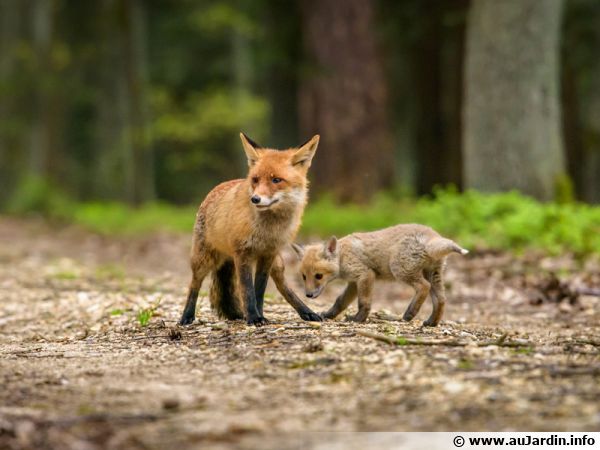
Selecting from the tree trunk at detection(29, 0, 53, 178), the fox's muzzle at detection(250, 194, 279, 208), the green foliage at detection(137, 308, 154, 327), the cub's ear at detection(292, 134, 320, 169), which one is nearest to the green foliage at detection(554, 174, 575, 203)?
the cub's ear at detection(292, 134, 320, 169)

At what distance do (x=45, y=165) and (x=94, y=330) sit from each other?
79.2 ft

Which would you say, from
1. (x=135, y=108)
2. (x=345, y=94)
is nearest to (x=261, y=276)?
(x=345, y=94)

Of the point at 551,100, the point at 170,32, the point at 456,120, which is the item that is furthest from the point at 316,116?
the point at 170,32

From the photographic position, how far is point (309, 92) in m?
21.2

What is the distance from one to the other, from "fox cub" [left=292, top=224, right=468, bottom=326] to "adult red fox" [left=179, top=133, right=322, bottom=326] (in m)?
0.36

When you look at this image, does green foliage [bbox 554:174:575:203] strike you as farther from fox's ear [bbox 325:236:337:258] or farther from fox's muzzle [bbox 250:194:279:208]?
fox's muzzle [bbox 250:194:279:208]

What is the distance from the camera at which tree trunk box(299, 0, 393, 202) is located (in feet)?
64.0

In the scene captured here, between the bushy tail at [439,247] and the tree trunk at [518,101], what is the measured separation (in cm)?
825

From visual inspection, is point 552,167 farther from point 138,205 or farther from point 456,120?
point 138,205

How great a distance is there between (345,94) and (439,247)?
494 inches

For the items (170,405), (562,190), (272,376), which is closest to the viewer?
(170,405)

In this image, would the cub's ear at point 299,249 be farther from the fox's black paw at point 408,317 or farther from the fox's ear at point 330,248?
the fox's black paw at point 408,317

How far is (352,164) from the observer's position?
19531 millimetres

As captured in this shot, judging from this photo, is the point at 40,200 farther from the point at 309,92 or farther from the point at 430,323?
the point at 430,323
